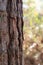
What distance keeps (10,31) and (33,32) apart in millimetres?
2421

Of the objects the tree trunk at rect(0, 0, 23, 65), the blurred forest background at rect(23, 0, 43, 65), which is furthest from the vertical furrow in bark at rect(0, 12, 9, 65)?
the blurred forest background at rect(23, 0, 43, 65)

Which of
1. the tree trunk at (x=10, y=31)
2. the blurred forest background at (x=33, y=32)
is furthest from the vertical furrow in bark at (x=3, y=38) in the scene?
the blurred forest background at (x=33, y=32)

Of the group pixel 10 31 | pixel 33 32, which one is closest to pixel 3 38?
pixel 10 31

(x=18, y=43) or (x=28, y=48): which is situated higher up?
(x=18, y=43)

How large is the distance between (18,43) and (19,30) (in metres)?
0.08

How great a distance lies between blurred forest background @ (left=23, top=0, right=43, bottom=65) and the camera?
3.21 meters

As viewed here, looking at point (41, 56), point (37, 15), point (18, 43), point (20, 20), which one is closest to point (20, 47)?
point (18, 43)

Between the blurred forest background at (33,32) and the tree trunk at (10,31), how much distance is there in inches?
80.2

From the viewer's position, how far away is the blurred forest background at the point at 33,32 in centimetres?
321

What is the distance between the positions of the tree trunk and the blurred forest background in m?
2.04

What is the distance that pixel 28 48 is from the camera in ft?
10.8

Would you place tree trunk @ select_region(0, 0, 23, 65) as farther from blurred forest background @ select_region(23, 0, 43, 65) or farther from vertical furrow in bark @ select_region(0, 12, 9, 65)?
blurred forest background @ select_region(23, 0, 43, 65)

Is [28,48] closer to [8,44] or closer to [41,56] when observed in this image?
[41,56]

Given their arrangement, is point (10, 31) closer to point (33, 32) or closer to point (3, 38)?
point (3, 38)
